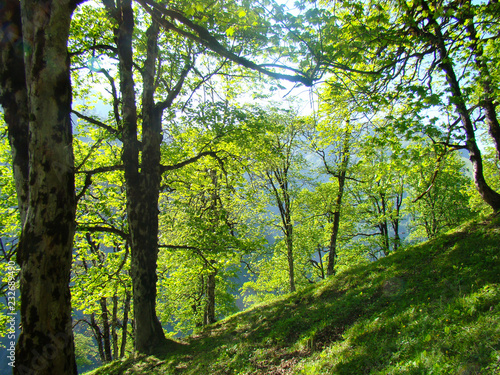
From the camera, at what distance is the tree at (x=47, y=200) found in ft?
9.62

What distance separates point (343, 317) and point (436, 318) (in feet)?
7.23

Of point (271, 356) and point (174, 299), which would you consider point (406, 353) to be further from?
point (174, 299)

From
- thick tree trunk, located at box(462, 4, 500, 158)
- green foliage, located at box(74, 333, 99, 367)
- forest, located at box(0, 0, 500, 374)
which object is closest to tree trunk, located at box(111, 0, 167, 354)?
forest, located at box(0, 0, 500, 374)

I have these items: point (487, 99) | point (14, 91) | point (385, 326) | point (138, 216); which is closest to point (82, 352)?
point (138, 216)

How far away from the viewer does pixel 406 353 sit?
3982 millimetres

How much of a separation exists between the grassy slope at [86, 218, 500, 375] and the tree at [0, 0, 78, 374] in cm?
390

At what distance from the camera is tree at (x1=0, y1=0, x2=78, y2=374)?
9.62ft

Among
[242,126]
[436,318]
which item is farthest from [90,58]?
[436,318]

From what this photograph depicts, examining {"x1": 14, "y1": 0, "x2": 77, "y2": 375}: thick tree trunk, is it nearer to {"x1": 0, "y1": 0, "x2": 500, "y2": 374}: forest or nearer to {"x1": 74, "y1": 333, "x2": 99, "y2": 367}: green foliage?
{"x1": 0, "y1": 0, "x2": 500, "y2": 374}: forest

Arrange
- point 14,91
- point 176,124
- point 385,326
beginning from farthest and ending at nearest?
1. point 176,124
2. point 385,326
3. point 14,91

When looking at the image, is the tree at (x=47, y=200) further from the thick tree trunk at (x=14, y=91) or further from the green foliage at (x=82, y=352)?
the green foliage at (x=82, y=352)

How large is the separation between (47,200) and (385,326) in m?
5.90

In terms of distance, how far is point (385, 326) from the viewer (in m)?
4.99

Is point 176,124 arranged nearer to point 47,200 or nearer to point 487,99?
point 47,200
